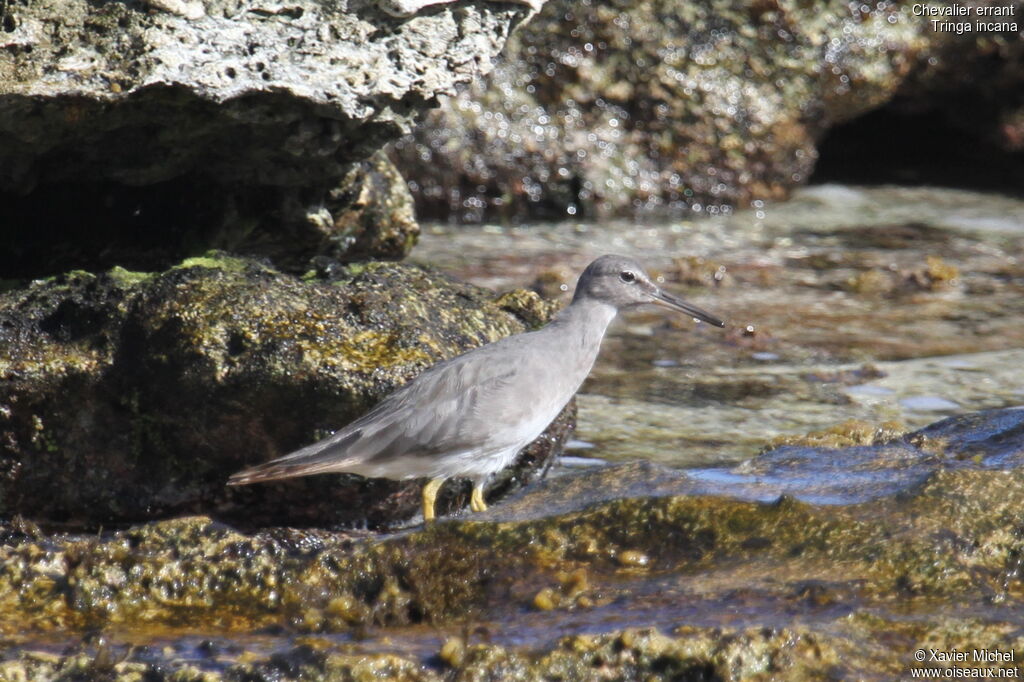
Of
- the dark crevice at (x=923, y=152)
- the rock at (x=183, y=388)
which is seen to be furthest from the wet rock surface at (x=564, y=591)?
the dark crevice at (x=923, y=152)

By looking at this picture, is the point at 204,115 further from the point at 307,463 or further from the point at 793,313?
the point at 793,313

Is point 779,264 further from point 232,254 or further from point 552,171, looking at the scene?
point 232,254

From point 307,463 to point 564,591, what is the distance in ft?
4.24

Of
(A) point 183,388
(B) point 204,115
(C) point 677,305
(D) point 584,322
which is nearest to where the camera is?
(A) point 183,388

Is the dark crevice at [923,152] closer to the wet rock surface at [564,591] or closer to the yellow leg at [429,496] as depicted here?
the yellow leg at [429,496]

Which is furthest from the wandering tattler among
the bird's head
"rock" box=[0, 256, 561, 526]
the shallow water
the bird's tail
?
the shallow water

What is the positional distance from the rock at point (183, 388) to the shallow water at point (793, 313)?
5.10 feet

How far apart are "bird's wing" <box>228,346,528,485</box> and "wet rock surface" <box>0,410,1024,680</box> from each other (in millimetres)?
479

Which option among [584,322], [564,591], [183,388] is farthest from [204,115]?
[564,591]

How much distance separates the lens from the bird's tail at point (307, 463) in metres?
4.62

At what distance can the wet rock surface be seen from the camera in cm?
346

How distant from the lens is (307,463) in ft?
15.4

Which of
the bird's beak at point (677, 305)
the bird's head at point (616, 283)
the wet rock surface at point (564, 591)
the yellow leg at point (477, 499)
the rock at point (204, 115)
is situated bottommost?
the yellow leg at point (477, 499)

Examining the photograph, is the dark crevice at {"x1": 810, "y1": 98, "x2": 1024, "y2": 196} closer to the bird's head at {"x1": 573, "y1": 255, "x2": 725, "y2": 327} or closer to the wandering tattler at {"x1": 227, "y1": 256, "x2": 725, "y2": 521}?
the bird's head at {"x1": 573, "y1": 255, "x2": 725, "y2": 327}
